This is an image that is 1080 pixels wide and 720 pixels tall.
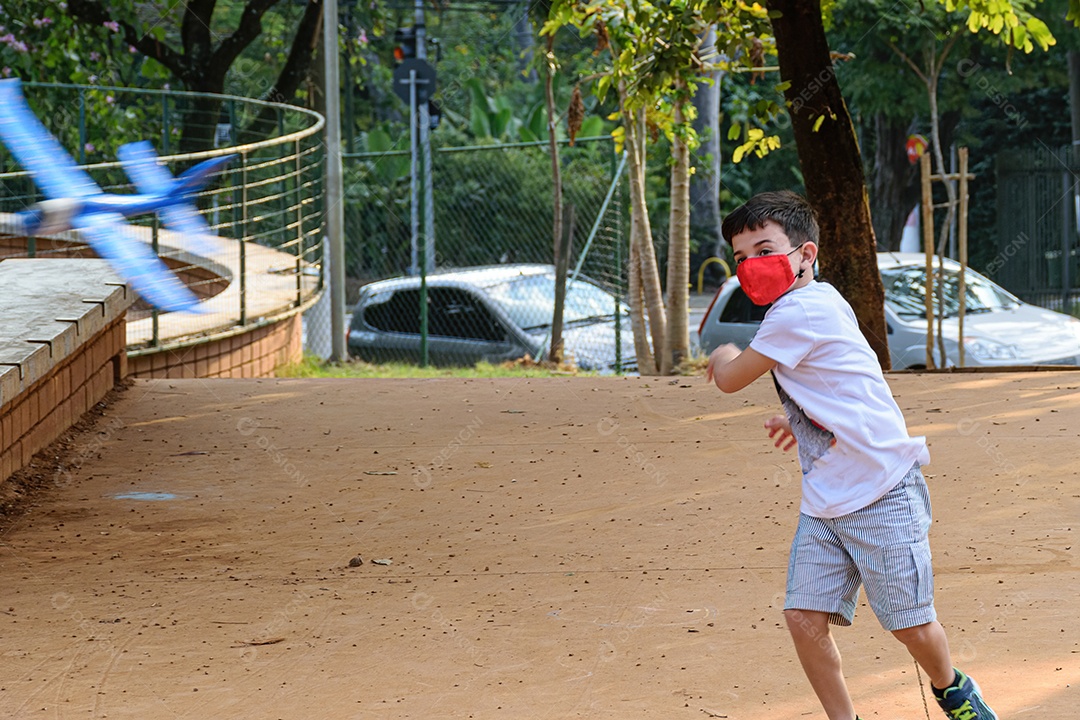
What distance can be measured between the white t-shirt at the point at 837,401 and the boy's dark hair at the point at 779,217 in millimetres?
149

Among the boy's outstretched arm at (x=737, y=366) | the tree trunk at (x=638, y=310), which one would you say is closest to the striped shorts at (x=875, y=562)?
the boy's outstretched arm at (x=737, y=366)

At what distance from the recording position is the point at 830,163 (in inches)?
360

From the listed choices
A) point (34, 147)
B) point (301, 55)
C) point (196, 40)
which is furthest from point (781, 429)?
point (301, 55)

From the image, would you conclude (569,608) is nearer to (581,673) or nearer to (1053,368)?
(581,673)

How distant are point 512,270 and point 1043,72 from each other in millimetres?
14047

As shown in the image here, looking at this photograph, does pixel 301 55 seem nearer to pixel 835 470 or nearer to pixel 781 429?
pixel 781 429

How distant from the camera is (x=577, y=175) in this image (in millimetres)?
19109

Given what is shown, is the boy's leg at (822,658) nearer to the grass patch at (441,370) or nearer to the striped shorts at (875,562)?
the striped shorts at (875,562)

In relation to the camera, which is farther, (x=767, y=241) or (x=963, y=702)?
(x=767, y=241)

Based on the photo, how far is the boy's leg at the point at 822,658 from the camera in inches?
123

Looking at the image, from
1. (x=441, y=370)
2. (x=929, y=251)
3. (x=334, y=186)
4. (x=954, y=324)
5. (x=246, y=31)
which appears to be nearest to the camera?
(x=929, y=251)

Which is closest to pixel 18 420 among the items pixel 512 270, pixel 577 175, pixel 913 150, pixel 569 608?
pixel 569 608

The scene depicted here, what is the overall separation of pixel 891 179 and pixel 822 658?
23.6 m

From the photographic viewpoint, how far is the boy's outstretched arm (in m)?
3.13
